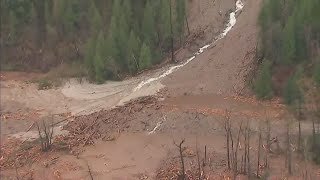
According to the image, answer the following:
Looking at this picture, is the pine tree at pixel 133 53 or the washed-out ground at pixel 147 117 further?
the pine tree at pixel 133 53

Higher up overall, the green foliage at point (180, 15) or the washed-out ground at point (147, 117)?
the green foliage at point (180, 15)

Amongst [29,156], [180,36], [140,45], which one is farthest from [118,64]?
[29,156]

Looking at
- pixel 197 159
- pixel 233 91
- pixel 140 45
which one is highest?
pixel 140 45

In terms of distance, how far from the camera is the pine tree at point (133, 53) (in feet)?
182

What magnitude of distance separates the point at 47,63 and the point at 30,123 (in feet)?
41.9

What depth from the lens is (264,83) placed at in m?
48.3

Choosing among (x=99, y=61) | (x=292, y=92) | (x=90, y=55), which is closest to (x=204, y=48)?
(x=99, y=61)

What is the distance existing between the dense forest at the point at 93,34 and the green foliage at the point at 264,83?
11.5 m

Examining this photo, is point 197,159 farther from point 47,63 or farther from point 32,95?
point 47,63

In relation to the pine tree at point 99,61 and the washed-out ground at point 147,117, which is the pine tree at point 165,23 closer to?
the washed-out ground at point 147,117

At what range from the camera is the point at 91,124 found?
46.6 metres

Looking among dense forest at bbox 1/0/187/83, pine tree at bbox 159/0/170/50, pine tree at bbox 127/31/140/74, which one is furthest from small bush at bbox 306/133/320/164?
pine tree at bbox 159/0/170/50

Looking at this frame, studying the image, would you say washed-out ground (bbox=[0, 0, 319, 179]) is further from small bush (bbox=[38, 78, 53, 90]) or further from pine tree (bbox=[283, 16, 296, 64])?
pine tree (bbox=[283, 16, 296, 64])

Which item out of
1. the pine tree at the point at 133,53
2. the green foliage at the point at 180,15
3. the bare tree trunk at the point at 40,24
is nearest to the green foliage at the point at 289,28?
the green foliage at the point at 180,15
